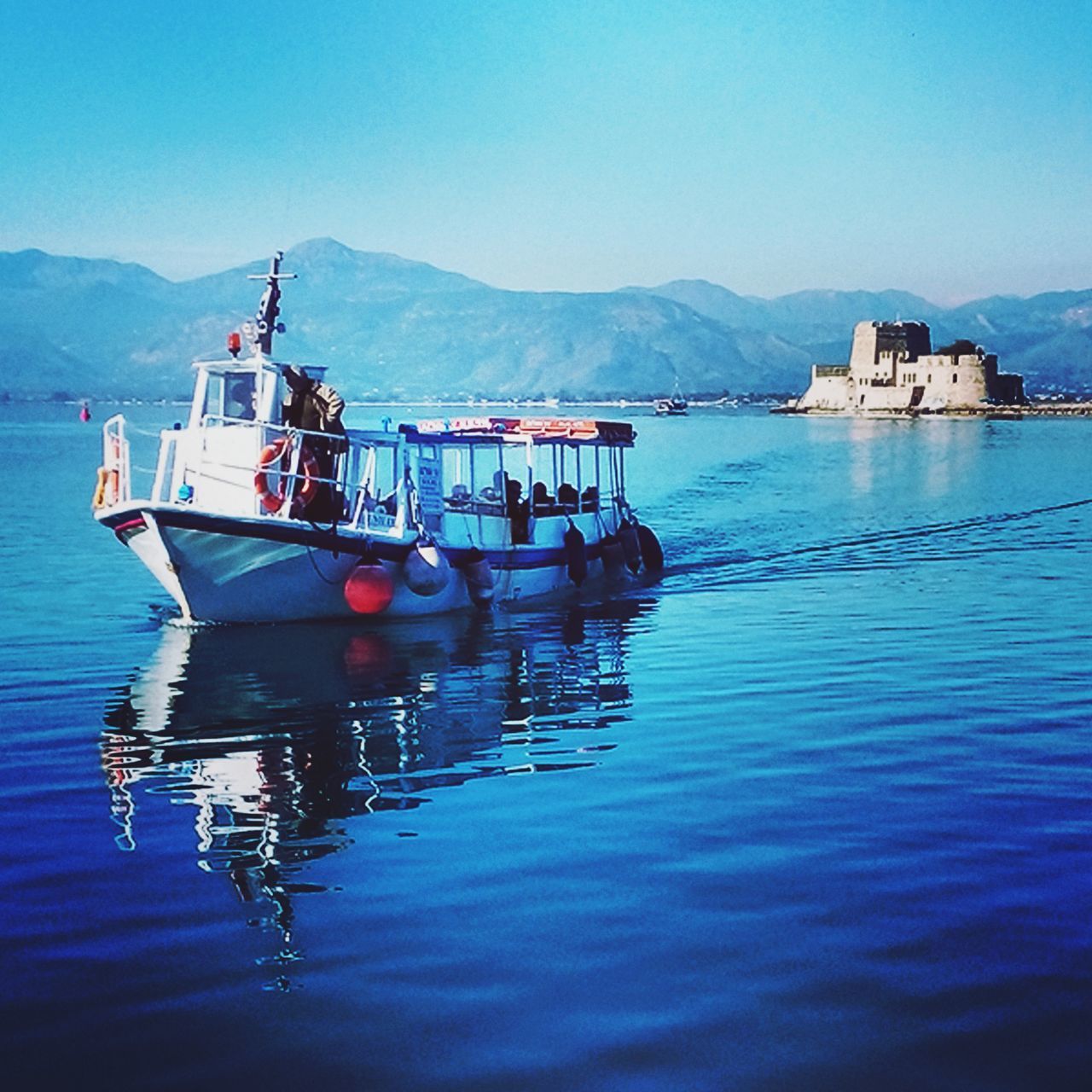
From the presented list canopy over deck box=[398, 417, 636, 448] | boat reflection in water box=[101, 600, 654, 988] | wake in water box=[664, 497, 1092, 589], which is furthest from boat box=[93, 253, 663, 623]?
wake in water box=[664, 497, 1092, 589]

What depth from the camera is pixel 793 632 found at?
20.4 metres

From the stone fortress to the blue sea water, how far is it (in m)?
167

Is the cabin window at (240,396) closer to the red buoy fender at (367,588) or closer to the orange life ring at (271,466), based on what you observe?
the orange life ring at (271,466)

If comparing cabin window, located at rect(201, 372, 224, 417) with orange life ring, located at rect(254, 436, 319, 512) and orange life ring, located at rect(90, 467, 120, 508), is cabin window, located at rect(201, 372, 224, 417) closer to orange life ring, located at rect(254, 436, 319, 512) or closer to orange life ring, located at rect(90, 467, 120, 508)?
orange life ring, located at rect(254, 436, 319, 512)

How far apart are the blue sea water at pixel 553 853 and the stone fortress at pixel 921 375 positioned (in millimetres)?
166814

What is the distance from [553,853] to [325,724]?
5.63 m

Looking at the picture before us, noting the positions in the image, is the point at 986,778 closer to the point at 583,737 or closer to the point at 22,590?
the point at 583,737

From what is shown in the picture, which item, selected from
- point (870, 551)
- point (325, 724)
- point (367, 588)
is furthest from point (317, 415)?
point (870, 551)

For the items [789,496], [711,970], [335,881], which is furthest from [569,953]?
[789,496]

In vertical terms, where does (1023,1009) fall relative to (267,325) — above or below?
below

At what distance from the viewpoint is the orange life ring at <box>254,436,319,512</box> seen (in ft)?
67.4

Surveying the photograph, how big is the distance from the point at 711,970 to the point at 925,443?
105119 millimetres

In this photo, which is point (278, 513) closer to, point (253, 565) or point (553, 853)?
point (253, 565)

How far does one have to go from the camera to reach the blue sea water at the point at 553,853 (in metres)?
6.95
